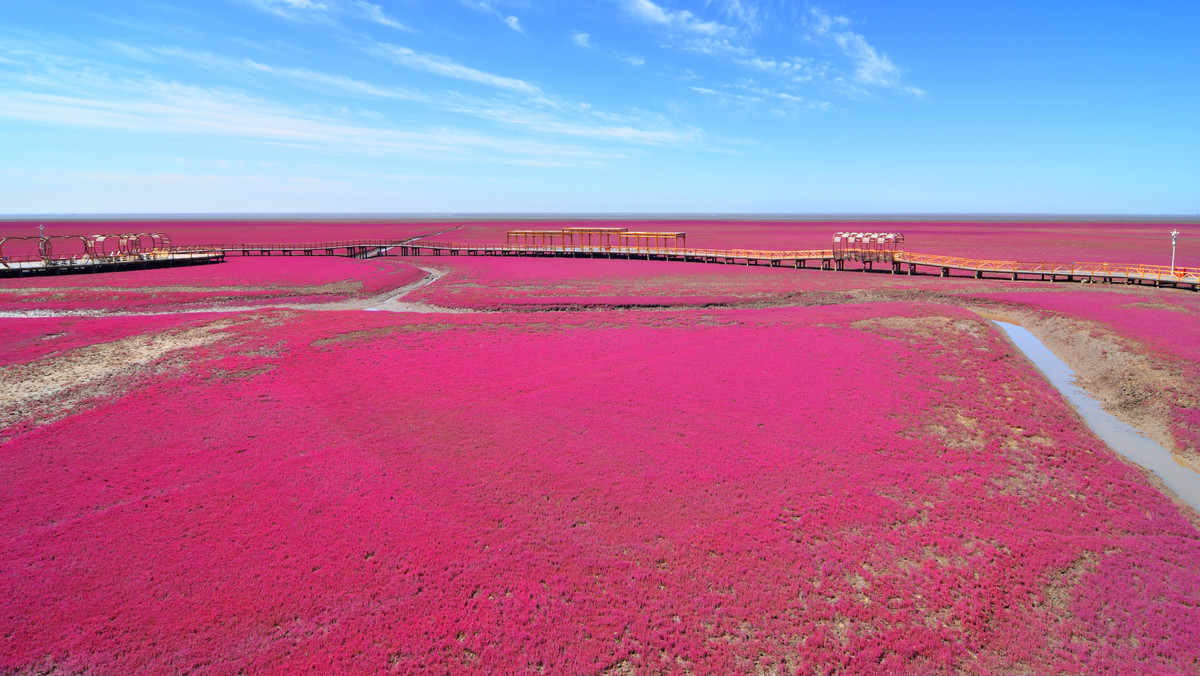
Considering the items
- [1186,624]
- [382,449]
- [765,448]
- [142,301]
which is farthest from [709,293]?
[142,301]

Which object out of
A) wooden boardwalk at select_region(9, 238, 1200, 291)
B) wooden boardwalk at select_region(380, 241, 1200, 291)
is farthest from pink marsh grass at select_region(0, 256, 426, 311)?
wooden boardwalk at select_region(380, 241, 1200, 291)

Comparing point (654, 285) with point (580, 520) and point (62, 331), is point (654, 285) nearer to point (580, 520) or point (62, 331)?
point (62, 331)

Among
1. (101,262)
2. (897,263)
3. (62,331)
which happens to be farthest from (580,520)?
(101,262)

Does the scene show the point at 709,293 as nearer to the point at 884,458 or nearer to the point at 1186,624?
the point at 884,458

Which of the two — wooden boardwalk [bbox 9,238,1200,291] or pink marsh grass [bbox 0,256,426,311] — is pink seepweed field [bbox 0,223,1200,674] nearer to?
pink marsh grass [bbox 0,256,426,311]

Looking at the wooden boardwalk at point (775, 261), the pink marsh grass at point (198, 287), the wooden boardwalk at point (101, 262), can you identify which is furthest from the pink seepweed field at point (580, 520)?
the wooden boardwalk at point (101, 262)

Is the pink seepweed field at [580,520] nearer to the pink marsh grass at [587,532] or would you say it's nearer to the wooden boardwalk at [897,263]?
the pink marsh grass at [587,532]
